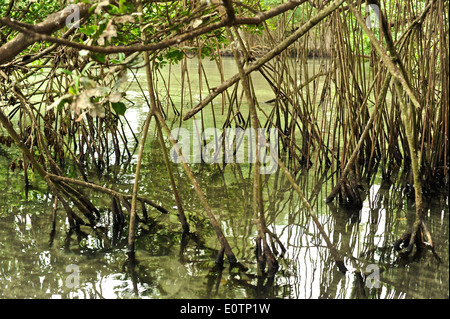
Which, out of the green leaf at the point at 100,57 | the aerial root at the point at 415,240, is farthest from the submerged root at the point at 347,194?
the green leaf at the point at 100,57

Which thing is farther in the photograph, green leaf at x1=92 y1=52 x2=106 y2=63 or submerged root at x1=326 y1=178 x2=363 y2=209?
submerged root at x1=326 y1=178 x2=363 y2=209

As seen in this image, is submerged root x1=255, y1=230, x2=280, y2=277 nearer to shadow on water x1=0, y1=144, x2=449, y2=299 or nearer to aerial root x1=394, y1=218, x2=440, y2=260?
shadow on water x1=0, y1=144, x2=449, y2=299

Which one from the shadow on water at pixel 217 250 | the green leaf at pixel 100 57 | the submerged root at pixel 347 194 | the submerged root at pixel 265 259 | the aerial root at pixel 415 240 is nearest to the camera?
the green leaf at pixel 100 57

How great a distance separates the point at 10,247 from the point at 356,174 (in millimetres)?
2250

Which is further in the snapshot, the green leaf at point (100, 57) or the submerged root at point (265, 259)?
the submerged root at point (265, 259)

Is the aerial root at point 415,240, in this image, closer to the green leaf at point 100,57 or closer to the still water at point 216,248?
the still water at point 216,248

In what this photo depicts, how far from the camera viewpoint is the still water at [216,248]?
8.40 ft

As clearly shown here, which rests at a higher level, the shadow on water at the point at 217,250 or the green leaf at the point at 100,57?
the green leaf at the point at 100,57

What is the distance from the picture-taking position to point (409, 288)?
101 inches

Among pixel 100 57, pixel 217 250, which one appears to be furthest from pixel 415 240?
pixel 100 57

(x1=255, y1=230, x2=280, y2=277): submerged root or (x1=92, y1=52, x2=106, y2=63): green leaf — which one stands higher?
(x1=92, y1=52, x2=106, y2=63): green leaf

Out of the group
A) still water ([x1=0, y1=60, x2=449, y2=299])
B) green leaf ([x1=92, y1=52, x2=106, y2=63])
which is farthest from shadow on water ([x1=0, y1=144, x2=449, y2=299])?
green leaf ([x1=92, y1=52, x2=106, y2=63])

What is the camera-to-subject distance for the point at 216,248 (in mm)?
3006

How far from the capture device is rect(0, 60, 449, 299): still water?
8.40 feet
